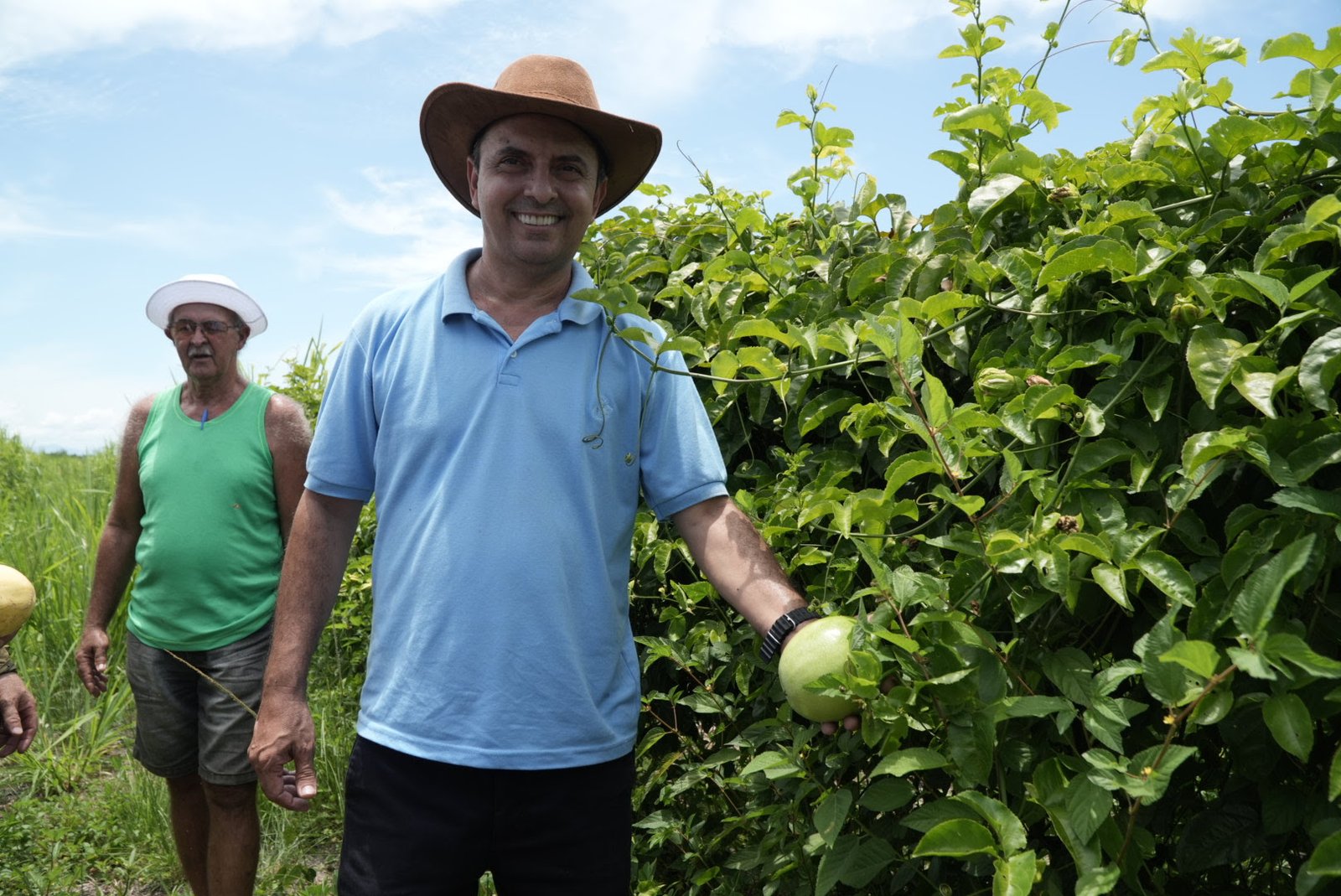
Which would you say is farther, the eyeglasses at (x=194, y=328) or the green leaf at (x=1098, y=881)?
the eyeglasses at (x=194, y=328)

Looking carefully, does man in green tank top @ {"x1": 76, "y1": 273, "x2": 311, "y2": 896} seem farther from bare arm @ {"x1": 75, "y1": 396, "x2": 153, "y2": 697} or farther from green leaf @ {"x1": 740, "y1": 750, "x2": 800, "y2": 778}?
green leaf @ {"x1": 740, "y1": 750, "x2": 800, "y2": 778}

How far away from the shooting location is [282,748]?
2160 millimetres

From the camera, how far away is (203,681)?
3.54 metres

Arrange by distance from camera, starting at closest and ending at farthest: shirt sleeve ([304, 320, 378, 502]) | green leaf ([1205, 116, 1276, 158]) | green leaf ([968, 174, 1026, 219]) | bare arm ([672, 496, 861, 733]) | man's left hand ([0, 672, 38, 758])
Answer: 1. green leaf ([1205, 116, 1276, 158])
2. green leaf ([968, 174, 1026, 219])
3. bare arm ([672, 496, 861, 733])
4. shirt sleeve ([304, 320, 378, 502])
5. man's left hand ([0, 672, 38, 758])

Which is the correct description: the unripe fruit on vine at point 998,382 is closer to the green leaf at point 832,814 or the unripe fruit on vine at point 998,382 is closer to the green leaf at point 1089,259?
the green leaf at point 1089,259

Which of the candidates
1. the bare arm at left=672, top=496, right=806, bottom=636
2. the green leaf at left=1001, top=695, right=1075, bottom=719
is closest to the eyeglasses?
the bare arm at left=672, top=496, right=806, bottom=636

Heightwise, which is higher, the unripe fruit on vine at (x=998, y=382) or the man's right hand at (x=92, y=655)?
the unripe fruit on vine at (x=998, y=382)

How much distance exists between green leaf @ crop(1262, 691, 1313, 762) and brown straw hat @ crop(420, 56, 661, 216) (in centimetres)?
156

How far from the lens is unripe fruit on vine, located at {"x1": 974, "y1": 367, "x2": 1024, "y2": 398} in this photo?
5.04ft

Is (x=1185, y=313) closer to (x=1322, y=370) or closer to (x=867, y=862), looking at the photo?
(x=1322, y=370)

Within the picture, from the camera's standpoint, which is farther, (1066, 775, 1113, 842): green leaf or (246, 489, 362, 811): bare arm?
(246, 489, 362, 811): bare arm

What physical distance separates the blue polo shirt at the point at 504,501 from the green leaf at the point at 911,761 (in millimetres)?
751

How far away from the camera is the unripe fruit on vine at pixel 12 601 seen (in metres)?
2.28

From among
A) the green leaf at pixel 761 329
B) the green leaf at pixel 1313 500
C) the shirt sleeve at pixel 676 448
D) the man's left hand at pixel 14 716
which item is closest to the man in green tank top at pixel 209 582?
the man's left hand at pixel 14 716
